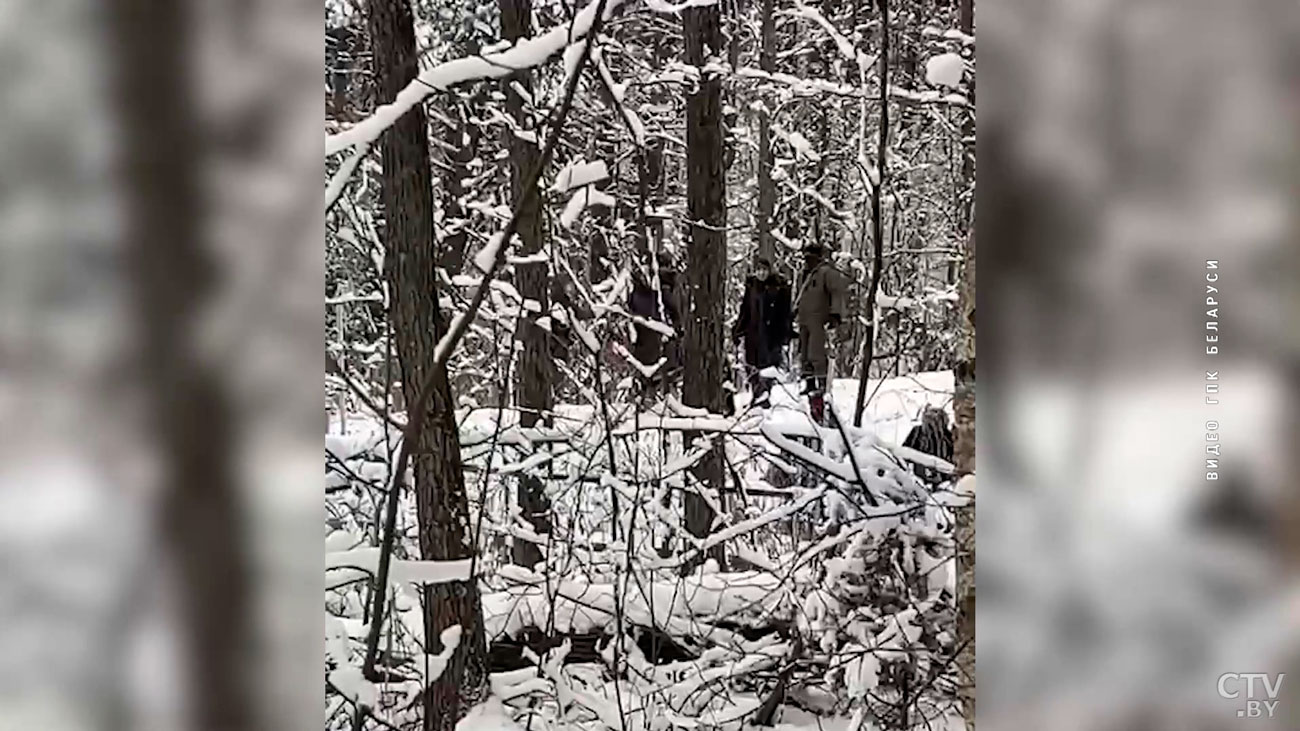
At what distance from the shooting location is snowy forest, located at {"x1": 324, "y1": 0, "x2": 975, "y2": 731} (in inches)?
53.1

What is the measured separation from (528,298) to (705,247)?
36 centimetres

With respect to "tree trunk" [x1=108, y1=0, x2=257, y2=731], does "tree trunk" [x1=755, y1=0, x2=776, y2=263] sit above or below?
above

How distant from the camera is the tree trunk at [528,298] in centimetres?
154

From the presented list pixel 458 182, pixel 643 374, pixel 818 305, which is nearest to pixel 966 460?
pixel 818 305

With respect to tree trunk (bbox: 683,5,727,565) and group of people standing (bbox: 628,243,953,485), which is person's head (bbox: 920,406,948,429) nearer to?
group of people standing (bbox: 628,243,953,485)

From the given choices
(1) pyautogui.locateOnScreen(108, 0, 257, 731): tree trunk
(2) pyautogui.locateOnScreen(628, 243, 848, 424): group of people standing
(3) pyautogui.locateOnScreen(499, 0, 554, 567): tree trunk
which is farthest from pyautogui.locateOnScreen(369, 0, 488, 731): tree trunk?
(1) pyautogui.locateOnScreen(108, 0, 257, 731): tree trunk

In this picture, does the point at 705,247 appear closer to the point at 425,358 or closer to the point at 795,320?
the point at 795,320

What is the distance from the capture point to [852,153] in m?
1.75

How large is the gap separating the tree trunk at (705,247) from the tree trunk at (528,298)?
0.25 meters

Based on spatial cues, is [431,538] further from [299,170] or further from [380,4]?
[380,4]

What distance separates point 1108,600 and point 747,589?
0.69m

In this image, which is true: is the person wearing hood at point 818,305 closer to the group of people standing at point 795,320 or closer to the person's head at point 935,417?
the group of people standing at point 795,320

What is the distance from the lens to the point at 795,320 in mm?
1666

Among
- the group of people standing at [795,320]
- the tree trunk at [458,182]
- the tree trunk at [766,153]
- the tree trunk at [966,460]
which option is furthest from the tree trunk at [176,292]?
the tree trunk at [766,153]
